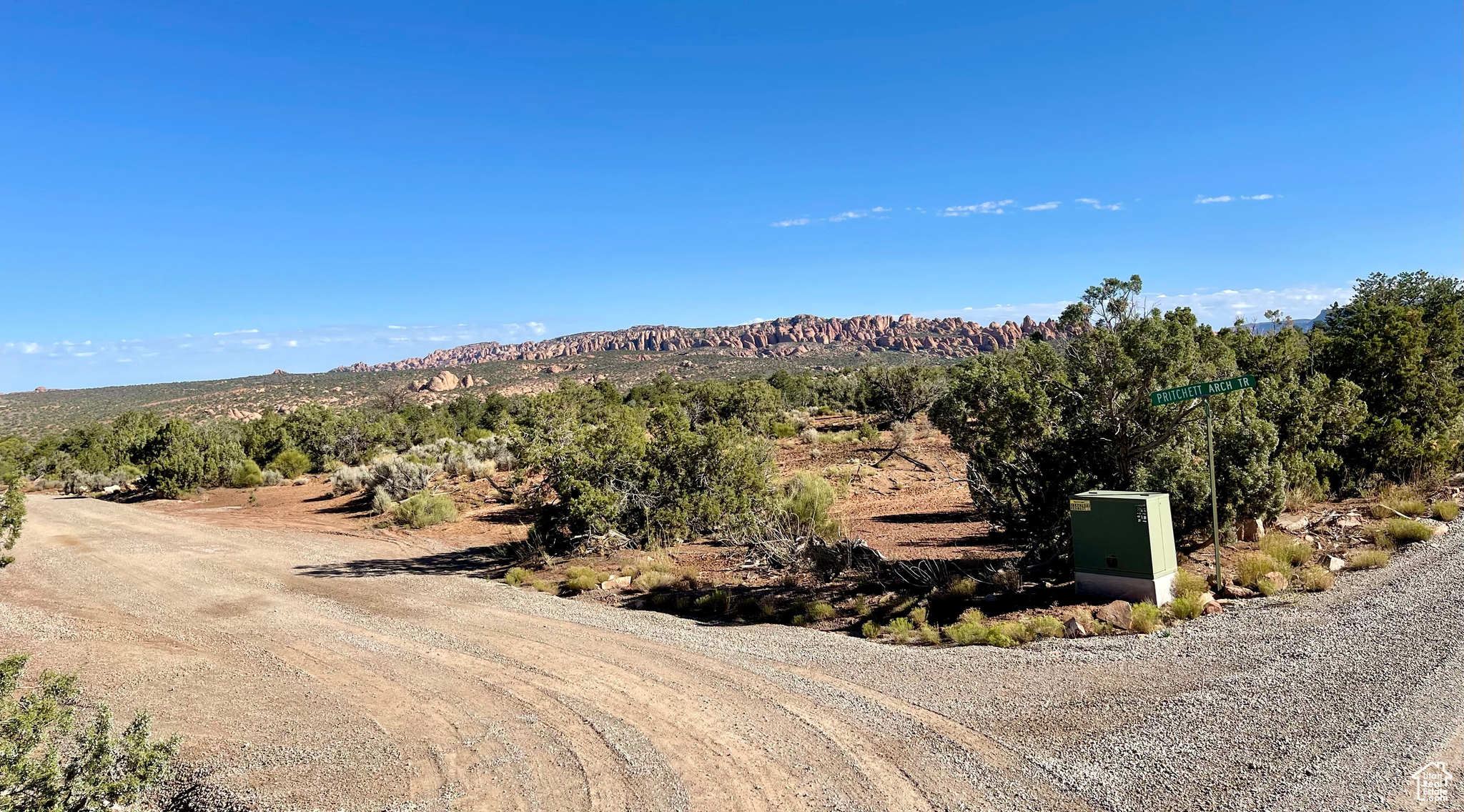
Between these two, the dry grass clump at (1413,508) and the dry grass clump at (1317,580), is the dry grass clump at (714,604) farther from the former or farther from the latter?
the dry grass clump at (1413,508)

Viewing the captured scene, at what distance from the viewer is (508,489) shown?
902 inches

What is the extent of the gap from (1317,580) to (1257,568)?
62cm

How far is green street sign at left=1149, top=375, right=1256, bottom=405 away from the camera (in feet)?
28.0

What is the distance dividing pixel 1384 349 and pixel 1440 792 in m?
14.9

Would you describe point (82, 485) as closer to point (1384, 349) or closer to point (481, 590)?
point (481, 590)

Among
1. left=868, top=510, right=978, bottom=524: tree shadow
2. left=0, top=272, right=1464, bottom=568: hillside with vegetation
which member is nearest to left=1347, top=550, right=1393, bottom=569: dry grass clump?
left=0, top=272, right=1464, bottom=568: hillside with vegetation

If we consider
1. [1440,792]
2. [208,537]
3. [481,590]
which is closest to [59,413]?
[208,537]

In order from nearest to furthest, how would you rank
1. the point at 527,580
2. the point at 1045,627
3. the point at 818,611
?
the point at 1045,627
the point at 818,611
the point at 527,580

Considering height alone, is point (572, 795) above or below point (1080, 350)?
below

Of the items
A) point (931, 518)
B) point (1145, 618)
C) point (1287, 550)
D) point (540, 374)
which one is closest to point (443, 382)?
point (540, 374)

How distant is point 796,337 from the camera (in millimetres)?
173500

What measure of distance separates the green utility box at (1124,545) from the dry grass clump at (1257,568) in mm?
1286

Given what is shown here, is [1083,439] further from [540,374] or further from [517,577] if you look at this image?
[540,374]

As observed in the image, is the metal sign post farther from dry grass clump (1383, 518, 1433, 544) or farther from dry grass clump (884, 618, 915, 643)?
dry grass clump (1383, 518, 1433, 544)
